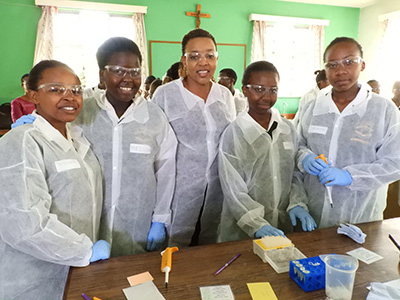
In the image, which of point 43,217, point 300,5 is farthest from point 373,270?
point 300,5

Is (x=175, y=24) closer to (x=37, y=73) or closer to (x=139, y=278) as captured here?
(x=37, y=73)

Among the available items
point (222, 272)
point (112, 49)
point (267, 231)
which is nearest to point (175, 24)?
point (112, 49)

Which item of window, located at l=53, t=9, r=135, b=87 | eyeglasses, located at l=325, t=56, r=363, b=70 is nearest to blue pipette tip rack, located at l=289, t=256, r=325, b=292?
eyeglasses, located at l=325, t=56, r=363, b=70

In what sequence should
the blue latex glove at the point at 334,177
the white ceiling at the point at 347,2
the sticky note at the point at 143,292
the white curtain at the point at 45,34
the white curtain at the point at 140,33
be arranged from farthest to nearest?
the white ceiling at the point at 347,2 → the white curtain at the point at 140,33 → the white curtain at the point at 45,34 → the blue latex glove at the point at 334,177 → the sticky note at the point at 143,292

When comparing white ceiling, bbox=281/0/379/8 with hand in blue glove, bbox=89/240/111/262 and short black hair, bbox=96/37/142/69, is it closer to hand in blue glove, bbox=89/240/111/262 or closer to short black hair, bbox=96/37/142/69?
short black hair, bbox=96/37/142/69

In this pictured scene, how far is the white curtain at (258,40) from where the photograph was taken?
5.93 meters

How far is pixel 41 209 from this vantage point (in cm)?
105

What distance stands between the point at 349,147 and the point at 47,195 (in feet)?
5.18

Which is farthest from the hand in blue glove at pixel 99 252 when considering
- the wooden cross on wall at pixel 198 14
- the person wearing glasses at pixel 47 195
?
the wooden cross on wall at pixel 198 14

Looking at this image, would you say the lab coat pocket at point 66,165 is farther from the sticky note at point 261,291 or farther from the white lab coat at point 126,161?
the sticky note at point 261,291

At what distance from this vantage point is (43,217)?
1.05 m

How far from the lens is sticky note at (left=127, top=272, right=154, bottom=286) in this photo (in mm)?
964

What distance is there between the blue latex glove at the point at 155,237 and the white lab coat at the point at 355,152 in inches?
32.8

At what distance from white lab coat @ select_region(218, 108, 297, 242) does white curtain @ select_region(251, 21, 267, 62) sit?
4.76 metres
